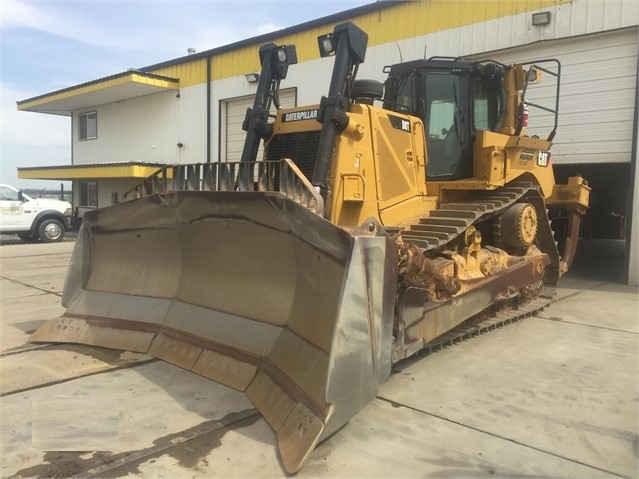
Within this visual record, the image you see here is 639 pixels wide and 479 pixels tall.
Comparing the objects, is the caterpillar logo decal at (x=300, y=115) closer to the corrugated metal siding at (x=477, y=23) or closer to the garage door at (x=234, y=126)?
the corrugated metal siding at (x=477, y=23)

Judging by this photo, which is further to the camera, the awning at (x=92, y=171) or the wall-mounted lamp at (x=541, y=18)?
the awning at (x=92, y=171)

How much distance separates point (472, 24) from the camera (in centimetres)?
1009

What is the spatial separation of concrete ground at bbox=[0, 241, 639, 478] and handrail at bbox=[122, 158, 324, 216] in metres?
1.52

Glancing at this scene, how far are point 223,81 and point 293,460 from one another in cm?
1393

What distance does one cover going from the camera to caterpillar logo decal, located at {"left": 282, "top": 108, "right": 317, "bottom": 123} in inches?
198

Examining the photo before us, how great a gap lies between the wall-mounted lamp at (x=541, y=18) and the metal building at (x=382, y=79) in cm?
2

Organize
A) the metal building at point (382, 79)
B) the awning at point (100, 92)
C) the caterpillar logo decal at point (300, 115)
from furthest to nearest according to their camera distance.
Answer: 1. the awning at point (100, 92)
2. the metal building at point (382, 79)
3. the caterpillar logo decal at point (300, 115)

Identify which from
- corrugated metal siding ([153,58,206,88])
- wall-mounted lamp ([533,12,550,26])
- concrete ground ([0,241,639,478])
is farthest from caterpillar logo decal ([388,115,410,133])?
corrugated metal siding ([153,58,206,88])

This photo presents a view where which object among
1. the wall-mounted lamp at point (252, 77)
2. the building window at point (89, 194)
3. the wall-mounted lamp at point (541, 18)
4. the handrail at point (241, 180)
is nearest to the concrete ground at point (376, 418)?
the handrail at point (241, 180)

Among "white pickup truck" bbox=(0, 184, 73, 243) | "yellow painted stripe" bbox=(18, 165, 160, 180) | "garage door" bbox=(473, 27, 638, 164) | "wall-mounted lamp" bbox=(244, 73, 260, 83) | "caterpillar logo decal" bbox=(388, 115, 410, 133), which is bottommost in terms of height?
"white pickup truck" bbox=(0, 184, 73, 243)

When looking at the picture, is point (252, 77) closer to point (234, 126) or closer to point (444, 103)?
point (234, 126)

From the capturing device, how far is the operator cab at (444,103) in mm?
5902

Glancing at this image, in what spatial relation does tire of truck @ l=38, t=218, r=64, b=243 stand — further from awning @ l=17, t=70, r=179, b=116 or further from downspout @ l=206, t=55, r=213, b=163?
downspout @ l=206, t=55, r=213, b=163

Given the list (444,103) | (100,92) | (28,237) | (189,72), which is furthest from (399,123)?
(100,92)
